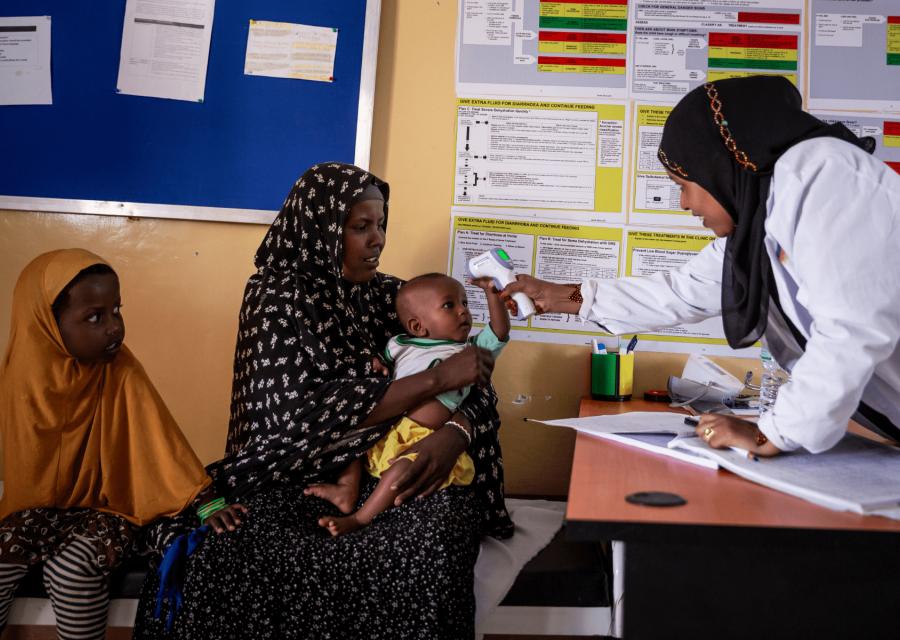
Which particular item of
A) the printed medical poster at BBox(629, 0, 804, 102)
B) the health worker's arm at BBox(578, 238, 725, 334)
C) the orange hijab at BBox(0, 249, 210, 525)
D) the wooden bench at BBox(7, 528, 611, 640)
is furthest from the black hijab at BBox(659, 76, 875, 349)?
the orange hijab at BBox(0, 249, 210, 525)

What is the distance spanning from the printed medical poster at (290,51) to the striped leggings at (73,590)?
1631mm

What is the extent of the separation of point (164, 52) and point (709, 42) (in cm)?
187

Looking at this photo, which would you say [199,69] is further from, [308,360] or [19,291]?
[308,360]

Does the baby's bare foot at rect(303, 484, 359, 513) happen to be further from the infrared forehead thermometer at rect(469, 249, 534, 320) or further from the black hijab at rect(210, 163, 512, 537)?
the infrared forehead thermometer at rect(469, 249, 534, 320)

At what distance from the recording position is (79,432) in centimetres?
190

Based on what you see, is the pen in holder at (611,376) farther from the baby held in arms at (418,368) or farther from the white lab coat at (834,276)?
the white lab coat at (834,276)

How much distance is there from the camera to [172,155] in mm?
2561

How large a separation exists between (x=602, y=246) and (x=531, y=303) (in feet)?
2.42

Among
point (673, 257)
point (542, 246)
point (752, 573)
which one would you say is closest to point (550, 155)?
point (542, 246)

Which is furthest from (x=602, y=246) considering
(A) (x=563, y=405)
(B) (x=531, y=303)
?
(B) (x=531, y=303)

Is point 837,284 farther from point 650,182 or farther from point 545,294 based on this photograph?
point 650,182

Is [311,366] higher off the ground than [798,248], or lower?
lower

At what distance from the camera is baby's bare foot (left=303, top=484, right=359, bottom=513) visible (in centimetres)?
180

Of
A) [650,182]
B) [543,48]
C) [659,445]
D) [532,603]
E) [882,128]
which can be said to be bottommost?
[532,603]
